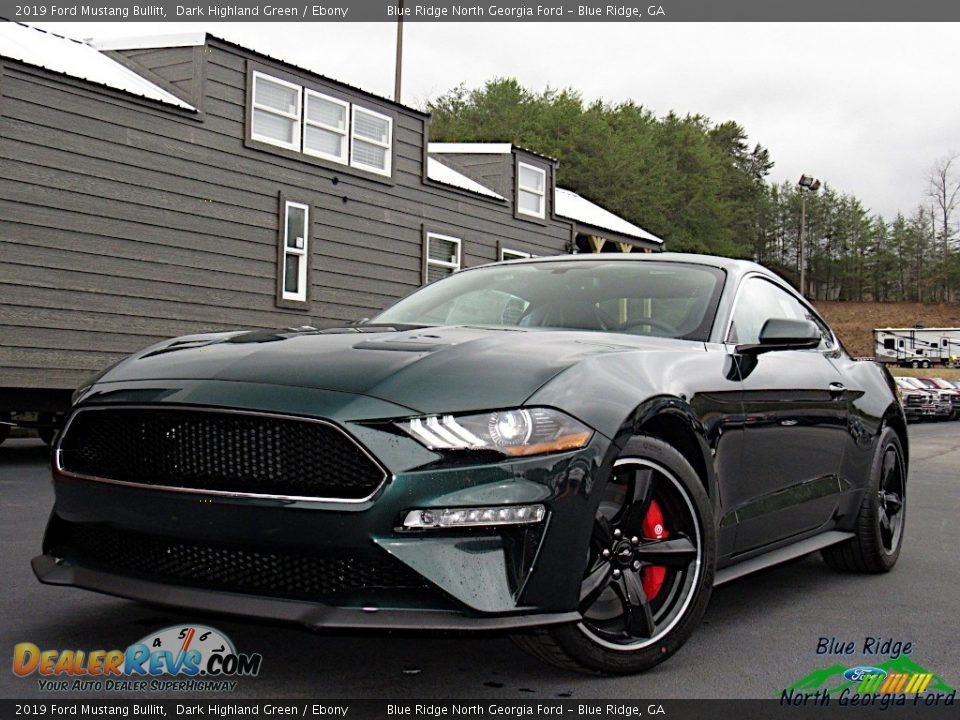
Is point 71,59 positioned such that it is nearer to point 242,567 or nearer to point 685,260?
point 685,260

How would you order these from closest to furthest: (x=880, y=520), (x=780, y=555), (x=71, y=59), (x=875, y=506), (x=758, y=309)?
(x=780, y=555), (x=758, y=309), (x=875, y=506), (x=880, y=520), (x=71, y=59)

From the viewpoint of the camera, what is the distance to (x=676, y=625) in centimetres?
366

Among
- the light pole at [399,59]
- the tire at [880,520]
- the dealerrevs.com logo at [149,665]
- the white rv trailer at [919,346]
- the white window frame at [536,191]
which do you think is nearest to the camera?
the dealerrevs.com logo at [149,665]

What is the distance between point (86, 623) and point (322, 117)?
14.4 metres

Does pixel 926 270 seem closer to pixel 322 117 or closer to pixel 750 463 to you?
pixel 322 117

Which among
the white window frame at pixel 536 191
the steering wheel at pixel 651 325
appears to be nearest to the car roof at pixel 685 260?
the steering wheel at pixel 651 325

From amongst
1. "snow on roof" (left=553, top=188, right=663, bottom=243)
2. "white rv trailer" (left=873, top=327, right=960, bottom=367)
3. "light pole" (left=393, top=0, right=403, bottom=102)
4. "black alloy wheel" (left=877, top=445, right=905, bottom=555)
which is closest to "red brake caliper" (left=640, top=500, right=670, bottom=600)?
"black alloy wheel" (left=877, top=445, right=905, bottom=555)

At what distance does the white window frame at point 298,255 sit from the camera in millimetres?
16500

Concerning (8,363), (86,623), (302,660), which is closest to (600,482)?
(302,660)

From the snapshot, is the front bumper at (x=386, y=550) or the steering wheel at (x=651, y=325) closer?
the front bumper at (x=386, y=550)

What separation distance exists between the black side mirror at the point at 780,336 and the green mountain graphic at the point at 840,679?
1.25 metres

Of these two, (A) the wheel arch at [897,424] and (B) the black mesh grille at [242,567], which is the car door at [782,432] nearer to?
(A) the wheel arch at [897,424]

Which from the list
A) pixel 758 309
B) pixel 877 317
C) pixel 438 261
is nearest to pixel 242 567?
pixel 758 309

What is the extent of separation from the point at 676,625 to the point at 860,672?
644 millimetres
